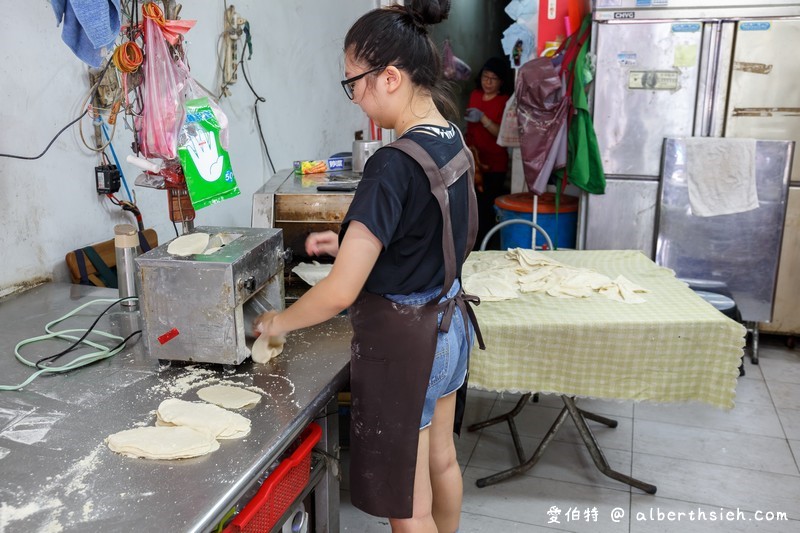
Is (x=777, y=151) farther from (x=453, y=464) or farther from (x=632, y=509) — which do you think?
(x=453, y=464)

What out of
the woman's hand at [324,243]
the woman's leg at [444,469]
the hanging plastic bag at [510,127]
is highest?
the hanging plastic bag at [510,127]

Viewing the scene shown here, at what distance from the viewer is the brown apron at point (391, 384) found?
5.14 ft

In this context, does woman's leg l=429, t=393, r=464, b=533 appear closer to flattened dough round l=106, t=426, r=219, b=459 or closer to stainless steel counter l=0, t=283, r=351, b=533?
stainless steel counter l=0, t=283, r=351, b=533

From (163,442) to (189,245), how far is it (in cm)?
50

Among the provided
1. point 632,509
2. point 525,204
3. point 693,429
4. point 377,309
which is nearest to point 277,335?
point 377,309

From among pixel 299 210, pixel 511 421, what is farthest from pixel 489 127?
pixel 299 210

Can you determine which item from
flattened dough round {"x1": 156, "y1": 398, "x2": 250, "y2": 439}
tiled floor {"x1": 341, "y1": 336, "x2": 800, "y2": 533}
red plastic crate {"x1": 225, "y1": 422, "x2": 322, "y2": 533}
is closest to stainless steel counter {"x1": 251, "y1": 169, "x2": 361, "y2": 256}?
red plastic crate {"x1": 225, "y1": 422, "x2": 322, "y2": 533}

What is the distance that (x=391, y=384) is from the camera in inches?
62.4

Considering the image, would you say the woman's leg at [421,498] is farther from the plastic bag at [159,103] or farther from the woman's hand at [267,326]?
the plastic bag at [159,103]

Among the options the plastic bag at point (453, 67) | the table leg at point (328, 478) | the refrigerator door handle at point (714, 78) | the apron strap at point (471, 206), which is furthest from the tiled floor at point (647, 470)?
the plastic bag at point (453, 67)

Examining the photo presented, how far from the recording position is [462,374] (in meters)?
1.80

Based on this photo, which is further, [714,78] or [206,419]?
[714,78]

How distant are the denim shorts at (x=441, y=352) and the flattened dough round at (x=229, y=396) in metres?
0.37

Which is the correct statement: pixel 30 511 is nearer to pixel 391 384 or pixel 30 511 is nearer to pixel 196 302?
pixel 196 302
